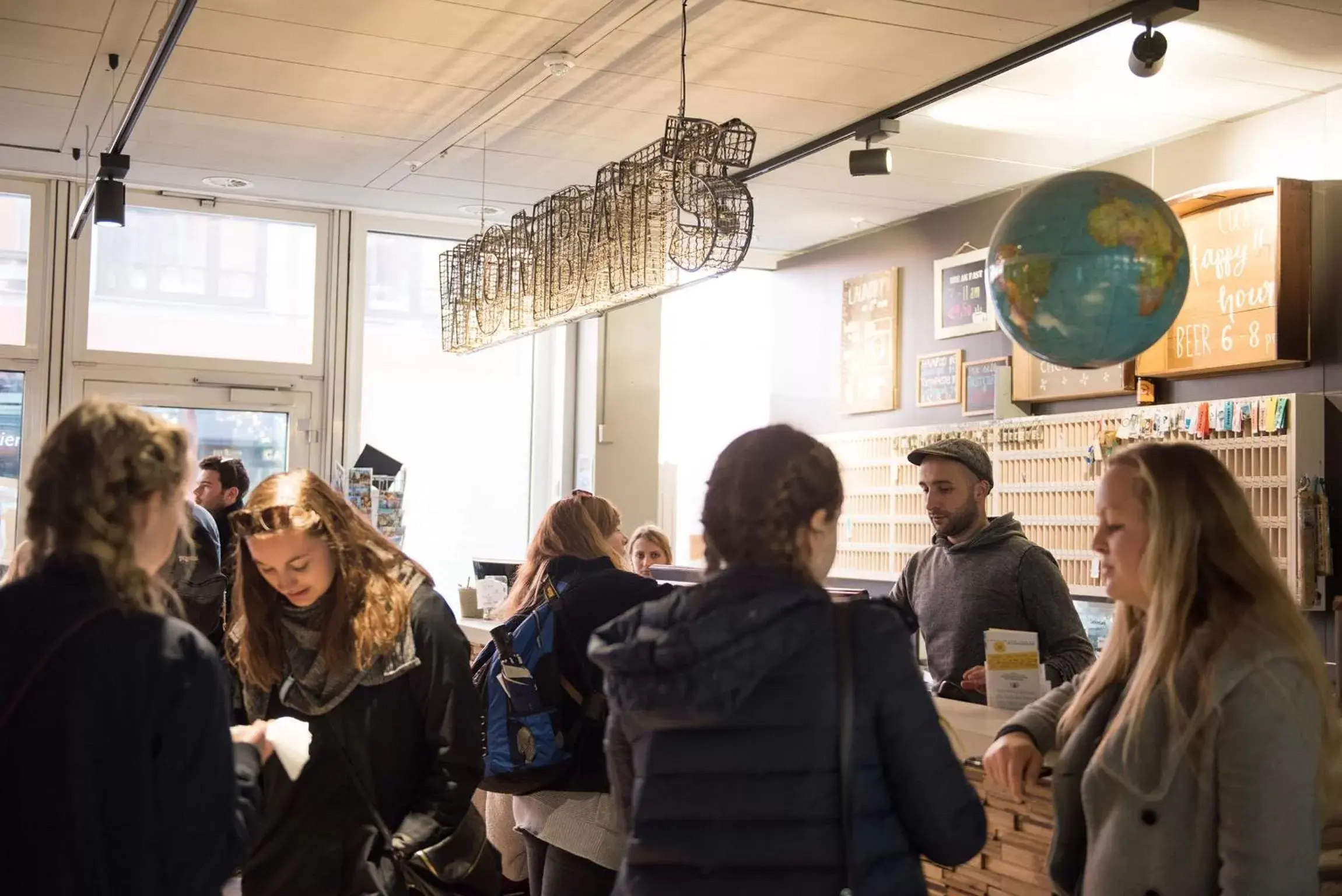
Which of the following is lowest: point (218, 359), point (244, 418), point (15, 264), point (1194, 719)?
point (1194, 719)

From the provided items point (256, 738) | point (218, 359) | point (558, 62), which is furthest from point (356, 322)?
point (256, 738)

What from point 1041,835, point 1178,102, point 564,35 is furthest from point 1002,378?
point 1041,835

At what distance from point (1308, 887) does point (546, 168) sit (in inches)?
235

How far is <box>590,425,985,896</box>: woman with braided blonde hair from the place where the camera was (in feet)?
5.72

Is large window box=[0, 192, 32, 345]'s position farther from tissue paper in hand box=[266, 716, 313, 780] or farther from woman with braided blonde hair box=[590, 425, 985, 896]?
woman with braided blonde hair box=[590, 425, 985, 896]

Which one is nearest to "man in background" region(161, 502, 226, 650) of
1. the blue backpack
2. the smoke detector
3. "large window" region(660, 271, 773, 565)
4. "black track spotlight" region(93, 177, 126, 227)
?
"black track spotlight" region(93, 177, 126, 227)

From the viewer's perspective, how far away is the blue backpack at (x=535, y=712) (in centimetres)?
304

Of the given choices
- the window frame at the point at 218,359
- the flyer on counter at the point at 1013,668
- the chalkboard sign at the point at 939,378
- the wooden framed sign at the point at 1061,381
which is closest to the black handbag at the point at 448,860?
the flyer on counter at the point at 1013,668

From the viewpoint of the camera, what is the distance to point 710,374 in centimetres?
1023

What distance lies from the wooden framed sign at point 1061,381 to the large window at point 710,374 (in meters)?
3.02

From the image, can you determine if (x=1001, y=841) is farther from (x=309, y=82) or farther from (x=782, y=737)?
(x=309, y=82)

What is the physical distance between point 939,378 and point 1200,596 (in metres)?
5.83

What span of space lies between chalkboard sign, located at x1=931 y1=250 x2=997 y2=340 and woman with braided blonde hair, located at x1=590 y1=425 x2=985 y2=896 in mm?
5715

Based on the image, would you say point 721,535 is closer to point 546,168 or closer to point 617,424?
point 546,168
